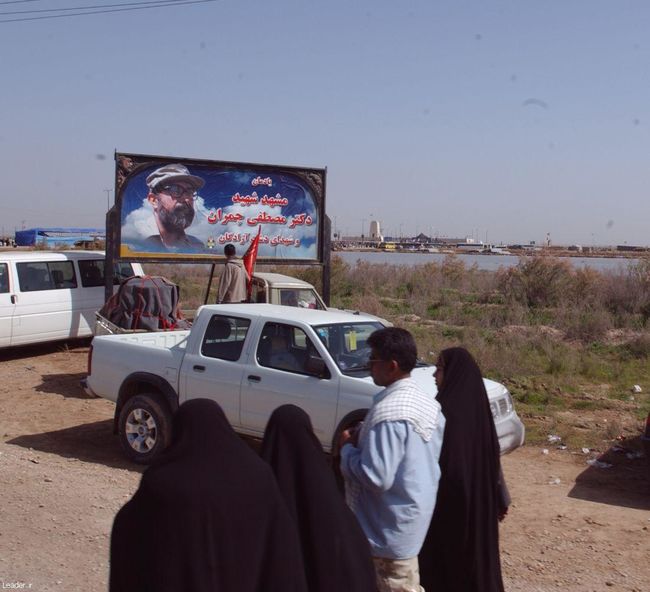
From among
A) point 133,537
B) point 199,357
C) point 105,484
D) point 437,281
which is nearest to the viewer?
point 133,537

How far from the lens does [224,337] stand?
8.70 m

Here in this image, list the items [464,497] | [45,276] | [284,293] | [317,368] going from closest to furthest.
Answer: [464,497] → [317,368] → [284,293] → [45,276]

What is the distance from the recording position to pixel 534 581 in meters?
5.76

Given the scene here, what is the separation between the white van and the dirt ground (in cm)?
314

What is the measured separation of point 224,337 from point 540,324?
1386 centimetres

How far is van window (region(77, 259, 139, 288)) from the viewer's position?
51.5ft

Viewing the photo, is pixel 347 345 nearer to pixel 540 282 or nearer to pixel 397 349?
pixel 397 349

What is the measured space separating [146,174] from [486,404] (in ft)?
39.4

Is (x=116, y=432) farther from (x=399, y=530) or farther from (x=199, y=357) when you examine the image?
(x=399, y=530)

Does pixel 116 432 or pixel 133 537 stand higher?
pixel 133 537

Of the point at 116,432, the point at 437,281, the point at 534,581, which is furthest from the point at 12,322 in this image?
the point at 437,281

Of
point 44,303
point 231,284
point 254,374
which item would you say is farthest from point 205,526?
point 44,303

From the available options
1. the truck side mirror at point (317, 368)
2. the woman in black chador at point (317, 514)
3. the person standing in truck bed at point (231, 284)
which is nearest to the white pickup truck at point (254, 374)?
the truck side mirror at point (317, 368)

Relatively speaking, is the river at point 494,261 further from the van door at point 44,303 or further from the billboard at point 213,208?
the van door at point 44,303
